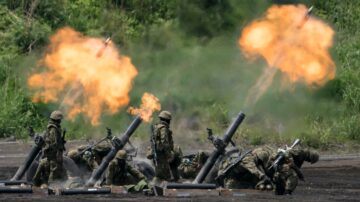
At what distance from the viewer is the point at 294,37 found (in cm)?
3170

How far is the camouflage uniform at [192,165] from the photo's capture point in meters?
27.2

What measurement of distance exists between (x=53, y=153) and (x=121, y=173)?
1650 millimetres

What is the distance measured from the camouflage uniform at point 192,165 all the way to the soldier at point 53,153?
9.94ft

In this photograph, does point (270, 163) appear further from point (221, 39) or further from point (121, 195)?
point (221, 39)

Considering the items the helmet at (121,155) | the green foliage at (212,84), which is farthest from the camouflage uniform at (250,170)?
the green foliage at (212,84)

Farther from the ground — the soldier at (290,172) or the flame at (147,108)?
the flame at (147,108)

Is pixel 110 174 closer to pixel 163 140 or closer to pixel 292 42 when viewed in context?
pixel 163 140

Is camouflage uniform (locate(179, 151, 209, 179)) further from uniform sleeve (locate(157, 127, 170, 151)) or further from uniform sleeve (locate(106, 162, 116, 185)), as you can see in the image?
uniform sleeve (locate(106, 162, 116, 185))

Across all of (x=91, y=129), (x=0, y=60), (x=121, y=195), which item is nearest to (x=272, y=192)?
(x=121, y=195)

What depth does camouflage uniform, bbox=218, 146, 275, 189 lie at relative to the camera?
82.8 ft

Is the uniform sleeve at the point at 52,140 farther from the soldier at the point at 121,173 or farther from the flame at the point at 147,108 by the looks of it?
the flame at the point at 147,108

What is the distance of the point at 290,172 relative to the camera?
24.6 metres

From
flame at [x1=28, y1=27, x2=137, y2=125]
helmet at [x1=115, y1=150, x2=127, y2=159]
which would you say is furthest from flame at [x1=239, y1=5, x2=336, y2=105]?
helmet at [x1=115, y1=150, x2=127, y2=159]

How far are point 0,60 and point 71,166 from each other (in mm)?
19470
